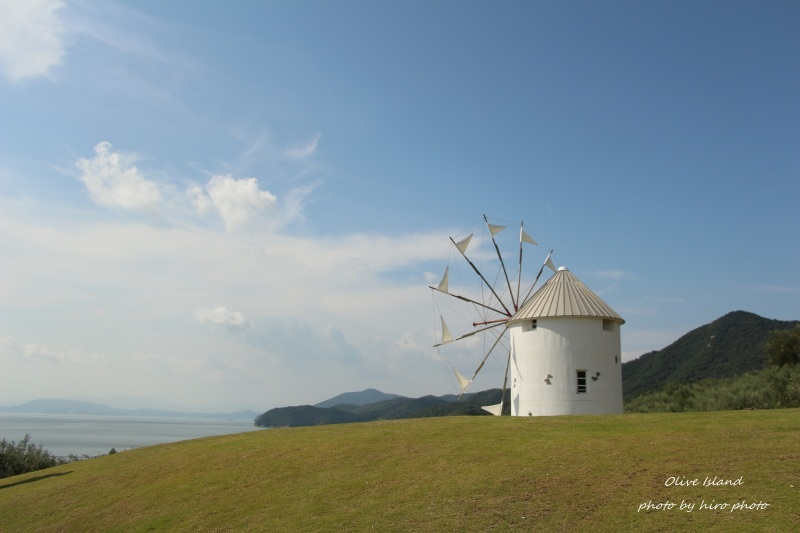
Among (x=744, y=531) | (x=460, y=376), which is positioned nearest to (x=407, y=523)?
(x=744, y=531)

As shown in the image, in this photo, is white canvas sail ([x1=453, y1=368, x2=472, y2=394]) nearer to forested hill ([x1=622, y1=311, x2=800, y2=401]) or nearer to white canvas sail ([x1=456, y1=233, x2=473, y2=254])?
white canvas sail ([x1=456, y1=233, x2=473, y2=254])

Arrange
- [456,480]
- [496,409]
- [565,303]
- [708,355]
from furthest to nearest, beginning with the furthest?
[708,355], [496,409], [565,303], [456,480]

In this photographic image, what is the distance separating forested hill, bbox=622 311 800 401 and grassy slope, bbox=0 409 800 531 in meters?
68.8

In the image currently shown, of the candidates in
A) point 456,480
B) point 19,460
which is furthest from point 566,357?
point 19,460

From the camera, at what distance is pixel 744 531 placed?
12523 mm

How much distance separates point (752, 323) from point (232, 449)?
105403 mm

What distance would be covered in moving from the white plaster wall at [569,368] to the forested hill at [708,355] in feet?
193

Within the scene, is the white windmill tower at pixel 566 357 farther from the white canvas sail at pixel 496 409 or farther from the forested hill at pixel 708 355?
the forested hill at pixel 708 355

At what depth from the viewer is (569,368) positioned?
30.4 meters

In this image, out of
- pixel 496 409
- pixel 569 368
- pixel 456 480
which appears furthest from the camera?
pixel 496 409

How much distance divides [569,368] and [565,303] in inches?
131

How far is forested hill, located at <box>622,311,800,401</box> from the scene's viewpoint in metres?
90.1

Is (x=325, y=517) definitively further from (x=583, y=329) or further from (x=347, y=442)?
(x=583, y=329)

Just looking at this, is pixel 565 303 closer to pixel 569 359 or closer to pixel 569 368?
pixel 569 359
